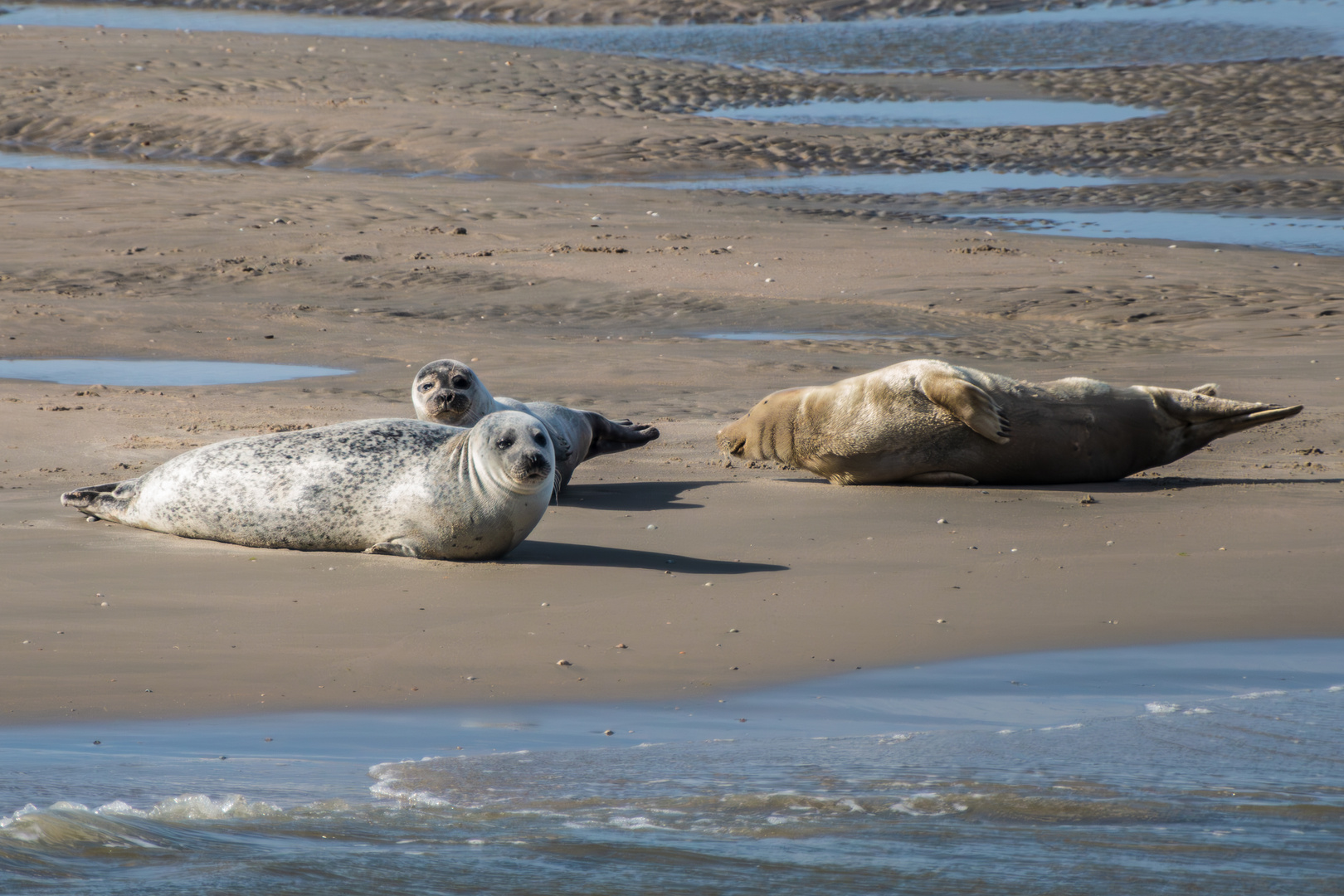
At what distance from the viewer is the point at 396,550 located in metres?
5.73

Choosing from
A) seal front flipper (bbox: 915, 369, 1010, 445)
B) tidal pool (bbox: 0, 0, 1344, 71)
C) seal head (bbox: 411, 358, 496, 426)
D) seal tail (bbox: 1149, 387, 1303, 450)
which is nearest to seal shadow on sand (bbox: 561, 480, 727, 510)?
seal head (bbox: 411, 358, 496, 426)

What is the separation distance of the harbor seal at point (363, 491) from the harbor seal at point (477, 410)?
2.15 ft

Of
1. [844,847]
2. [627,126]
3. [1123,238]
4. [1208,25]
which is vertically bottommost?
[844,847]

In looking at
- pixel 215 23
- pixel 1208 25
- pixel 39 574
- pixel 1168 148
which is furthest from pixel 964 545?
pixel 215 23

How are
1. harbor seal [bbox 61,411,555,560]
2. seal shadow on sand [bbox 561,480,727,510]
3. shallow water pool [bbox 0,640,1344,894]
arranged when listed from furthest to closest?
seal shadow on sand [bbox 561,480,727,510] < harbor seal [bbox 61,411,555,560] < shallow water pool [bbox 0,640,1344,894]

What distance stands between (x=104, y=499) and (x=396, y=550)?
4.24ft

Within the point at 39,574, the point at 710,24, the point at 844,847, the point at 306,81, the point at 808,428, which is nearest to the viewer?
the point at 844,847

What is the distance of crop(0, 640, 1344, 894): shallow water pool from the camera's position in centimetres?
316

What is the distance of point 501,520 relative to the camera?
5594 mm

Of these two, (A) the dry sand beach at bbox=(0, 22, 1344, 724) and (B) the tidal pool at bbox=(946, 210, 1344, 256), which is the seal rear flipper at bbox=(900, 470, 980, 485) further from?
(B) the tidal pool at bbox=(946, 210, 1344, 256)

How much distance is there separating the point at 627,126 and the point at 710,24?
1494 cm

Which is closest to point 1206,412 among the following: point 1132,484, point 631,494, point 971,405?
point 1132,484

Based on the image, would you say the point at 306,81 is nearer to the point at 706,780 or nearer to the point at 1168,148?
the point at 1168,148

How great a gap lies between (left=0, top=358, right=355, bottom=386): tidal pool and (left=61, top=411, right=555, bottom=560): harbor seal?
3.70 meters
